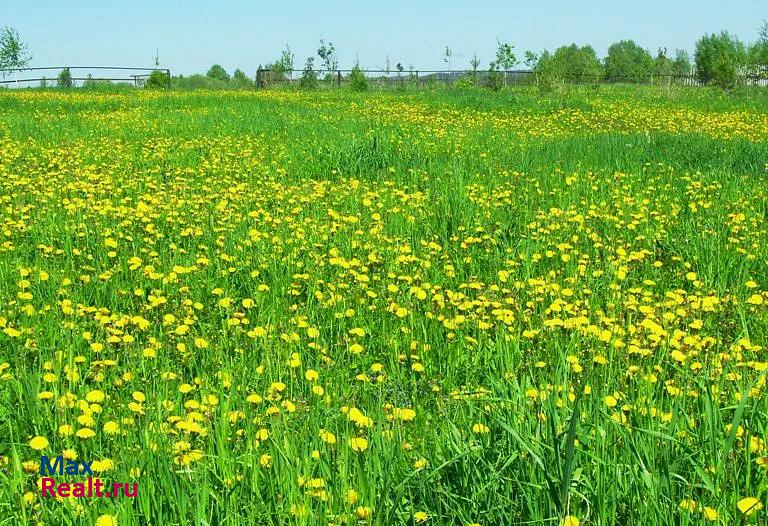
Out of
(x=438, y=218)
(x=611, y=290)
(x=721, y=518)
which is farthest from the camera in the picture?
(x=438, y=218)

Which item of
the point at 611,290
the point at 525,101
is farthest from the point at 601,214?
the point at 525,101

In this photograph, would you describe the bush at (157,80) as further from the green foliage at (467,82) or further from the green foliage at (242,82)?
the green foliage at (467,82)

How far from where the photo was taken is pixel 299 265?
4.48 m

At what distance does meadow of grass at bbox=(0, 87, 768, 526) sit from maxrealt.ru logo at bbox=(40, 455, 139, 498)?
0.11ft

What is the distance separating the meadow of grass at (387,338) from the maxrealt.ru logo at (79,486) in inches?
1.4

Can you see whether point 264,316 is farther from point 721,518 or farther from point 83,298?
point 721,518

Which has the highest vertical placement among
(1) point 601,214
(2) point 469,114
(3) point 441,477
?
(2) point 469,114

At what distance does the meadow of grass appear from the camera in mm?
2010

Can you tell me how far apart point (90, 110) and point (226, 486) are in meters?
16.6

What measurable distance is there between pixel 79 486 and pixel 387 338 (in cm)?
175

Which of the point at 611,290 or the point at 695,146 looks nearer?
the point at 611,290

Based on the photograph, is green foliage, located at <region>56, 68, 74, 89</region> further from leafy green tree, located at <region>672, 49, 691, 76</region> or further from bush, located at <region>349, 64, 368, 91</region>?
leafy green tree, located at <region>672, 49, 691, 76</region>

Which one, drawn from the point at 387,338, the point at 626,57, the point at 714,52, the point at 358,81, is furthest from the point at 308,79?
the point at 626,57

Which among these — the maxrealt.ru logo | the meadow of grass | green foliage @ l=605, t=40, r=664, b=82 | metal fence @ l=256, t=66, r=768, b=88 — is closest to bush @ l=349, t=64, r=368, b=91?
metal fence @ l=256, t=66, r=768, b=88
